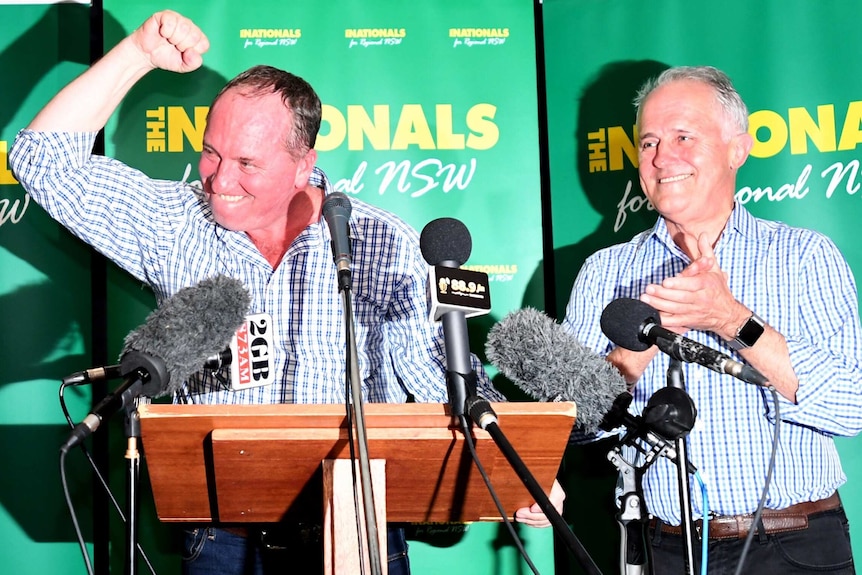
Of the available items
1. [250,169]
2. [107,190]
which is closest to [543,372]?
[250,169]

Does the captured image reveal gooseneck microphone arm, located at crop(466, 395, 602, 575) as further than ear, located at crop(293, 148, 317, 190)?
No

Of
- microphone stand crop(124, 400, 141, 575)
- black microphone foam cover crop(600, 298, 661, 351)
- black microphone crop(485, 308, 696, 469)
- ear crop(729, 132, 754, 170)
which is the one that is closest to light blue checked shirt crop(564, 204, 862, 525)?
ear crop(729, 132, 754, 170)

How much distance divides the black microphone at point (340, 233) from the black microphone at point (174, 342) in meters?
0.27

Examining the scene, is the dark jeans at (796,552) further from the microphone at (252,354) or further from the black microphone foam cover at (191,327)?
the black microphone foam cover at (191,327)

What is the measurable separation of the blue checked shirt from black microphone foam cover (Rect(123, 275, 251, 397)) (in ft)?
2.44

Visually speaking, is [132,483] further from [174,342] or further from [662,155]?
[662,155]

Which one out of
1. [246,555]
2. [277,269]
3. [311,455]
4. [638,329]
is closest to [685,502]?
[638,329]

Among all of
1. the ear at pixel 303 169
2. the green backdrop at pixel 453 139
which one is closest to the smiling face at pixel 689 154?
the green backdrop at pixel 453 139

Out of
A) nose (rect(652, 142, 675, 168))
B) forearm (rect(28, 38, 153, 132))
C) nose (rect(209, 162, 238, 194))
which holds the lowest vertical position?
nose (rect(209, 162, 238, 194))

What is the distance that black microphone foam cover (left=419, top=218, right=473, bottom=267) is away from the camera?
1.75 m

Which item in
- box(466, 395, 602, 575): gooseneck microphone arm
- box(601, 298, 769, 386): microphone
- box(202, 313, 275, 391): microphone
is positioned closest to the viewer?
box(466, 395, 602, 575): gooseneck microphone arm

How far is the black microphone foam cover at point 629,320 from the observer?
1.87 metres

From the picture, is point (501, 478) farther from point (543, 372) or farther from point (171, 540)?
point (171, 540)

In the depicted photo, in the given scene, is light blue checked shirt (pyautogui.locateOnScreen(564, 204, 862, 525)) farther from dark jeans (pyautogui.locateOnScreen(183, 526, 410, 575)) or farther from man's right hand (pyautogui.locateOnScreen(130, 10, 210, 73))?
man's right hand (pyautogui.locateOnScreen(130, 10, 210, 73))
